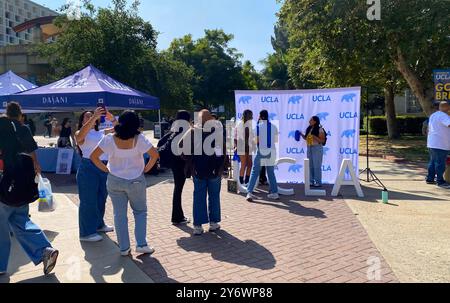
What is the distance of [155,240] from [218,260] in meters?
1.17

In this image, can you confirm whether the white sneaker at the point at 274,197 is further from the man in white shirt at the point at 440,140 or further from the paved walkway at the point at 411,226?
the man in white shirt at the point at 440,140

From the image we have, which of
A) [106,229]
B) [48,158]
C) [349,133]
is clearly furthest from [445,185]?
[48,158]

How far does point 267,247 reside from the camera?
5152 millimetres

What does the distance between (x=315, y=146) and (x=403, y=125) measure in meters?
20.9

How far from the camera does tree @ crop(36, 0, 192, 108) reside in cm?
2125

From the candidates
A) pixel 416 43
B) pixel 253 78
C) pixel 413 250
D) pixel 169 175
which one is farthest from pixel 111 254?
pixel 253 78

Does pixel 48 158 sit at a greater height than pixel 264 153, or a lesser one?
lesser

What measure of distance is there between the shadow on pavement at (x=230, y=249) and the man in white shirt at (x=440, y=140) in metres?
5.87

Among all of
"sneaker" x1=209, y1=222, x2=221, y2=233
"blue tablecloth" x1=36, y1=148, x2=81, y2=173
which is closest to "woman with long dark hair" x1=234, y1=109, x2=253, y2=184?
"sneaker" x1=209, y1=222, x2=221, y2=233

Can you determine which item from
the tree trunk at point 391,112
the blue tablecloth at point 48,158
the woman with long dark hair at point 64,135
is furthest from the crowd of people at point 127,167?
the tree trunk at point 391,112

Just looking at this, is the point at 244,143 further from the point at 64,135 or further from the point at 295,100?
the point at 64,135
